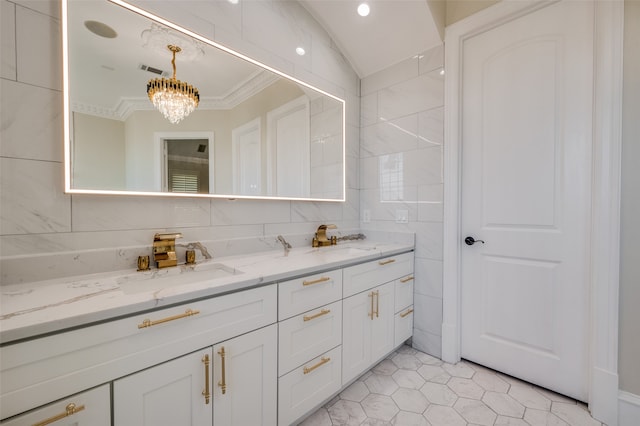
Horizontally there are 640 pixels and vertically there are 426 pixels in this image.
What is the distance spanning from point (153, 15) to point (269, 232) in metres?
1.35

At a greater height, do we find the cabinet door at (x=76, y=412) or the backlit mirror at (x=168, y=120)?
the backlit mirror at (x=168, y=120)

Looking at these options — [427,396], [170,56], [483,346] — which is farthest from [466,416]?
[170,56]

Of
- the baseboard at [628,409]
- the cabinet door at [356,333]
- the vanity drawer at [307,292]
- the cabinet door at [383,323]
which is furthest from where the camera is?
the cabinet door at [383,323]

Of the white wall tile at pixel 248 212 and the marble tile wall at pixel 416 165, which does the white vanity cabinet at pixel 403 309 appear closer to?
the marble tile wall at pixel 416 165

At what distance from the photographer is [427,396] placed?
1691mm

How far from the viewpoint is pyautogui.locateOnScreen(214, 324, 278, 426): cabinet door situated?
1.07 m

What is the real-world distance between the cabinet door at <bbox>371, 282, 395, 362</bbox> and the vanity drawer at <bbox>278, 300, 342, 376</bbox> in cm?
37

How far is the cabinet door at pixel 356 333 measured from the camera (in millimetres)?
1622

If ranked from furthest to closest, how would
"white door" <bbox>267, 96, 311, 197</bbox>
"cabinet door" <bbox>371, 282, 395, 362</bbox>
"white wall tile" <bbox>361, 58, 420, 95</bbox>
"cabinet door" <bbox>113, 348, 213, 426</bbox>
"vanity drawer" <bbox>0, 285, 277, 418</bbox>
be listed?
"white wall tile" <bbox>361, 58, 420, 95</bbox> → "white door" <bbox>267, 96, 311, 197</bbox> → "cabinet door" <bbox>371, 282, 395, 362</bbox> → "cabinet door" <bbox>113, 348, 213, 426</bbox> → "vanity drawer" <bbox>0, 285, 277, 418</bbox>

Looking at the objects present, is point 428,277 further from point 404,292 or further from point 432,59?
point 432,59

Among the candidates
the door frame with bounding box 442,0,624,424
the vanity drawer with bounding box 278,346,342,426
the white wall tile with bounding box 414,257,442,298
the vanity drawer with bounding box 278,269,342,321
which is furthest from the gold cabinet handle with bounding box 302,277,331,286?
the door frame with bounding box 442,0,624,424

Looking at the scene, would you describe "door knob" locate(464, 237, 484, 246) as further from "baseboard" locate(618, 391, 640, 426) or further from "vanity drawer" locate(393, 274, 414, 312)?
"baseboard" locate(618, 391, 640, 426)

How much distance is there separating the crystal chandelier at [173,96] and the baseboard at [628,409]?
2817mm

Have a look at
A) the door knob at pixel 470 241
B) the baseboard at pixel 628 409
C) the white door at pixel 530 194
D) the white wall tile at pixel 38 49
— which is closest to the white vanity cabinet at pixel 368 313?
the door knob at pixel 470 241
